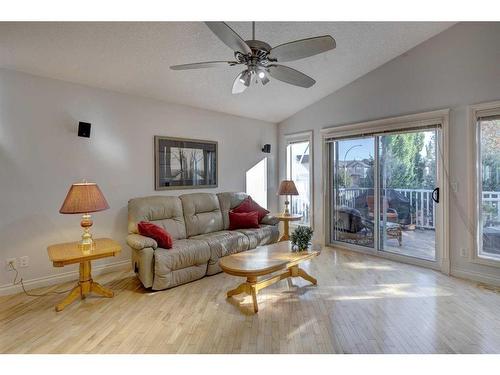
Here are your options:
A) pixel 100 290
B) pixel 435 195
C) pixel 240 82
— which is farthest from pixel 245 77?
pixel 435 195

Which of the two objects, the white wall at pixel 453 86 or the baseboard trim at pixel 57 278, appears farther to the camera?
the white wall at pixel 453 86

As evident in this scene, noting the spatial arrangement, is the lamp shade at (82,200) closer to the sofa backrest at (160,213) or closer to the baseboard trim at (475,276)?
the sofa backrest at (160,213)

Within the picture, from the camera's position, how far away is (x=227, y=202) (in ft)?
15.2

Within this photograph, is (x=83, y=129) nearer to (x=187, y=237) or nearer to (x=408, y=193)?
(x=187, y=237)

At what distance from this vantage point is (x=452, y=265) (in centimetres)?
354

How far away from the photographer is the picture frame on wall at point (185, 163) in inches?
163

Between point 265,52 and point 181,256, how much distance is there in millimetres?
2267

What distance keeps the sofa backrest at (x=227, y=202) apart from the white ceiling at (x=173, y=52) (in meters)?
1.52

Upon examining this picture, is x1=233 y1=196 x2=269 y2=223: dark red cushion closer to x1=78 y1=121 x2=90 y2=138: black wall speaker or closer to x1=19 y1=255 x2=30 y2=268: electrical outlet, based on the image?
x1=78 y1=121 x2=90 y2=138: black wall speaker

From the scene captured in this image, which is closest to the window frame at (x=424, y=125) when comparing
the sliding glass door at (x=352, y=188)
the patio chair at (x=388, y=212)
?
the sliding glass door at (x=352, y=188)

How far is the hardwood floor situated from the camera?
2.08 m

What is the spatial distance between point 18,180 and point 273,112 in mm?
3969

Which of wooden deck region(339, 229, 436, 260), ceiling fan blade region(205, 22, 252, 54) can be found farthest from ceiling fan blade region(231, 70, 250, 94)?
wooden deck region(339, 229, 436, 260)

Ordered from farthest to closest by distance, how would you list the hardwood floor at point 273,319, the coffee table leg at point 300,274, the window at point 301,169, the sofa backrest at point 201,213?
1. the window at point 301,169
2. the sofa backrest at point 201,213
3. the coffee table leg at point 300,274
4. the hardwood floor at point 273,319
